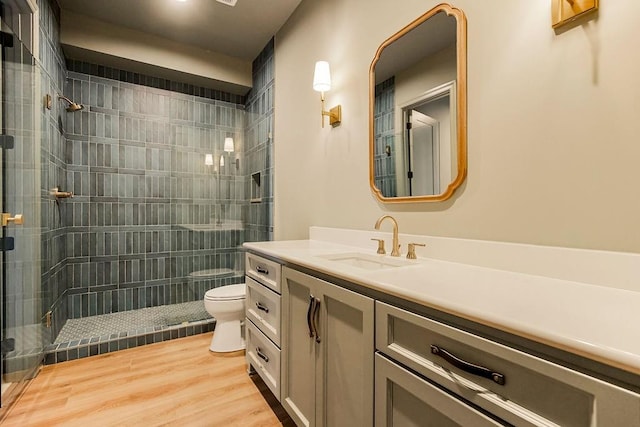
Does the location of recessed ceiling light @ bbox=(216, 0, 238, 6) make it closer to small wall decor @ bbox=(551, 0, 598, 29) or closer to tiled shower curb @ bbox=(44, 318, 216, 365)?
→ small wall decor @ bbox=(551, 0, 598, 29)

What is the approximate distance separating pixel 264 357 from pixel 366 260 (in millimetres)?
800

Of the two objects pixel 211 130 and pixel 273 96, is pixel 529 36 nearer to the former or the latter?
pixel 273 96

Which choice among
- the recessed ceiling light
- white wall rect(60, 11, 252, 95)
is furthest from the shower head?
the recessed ceiling light

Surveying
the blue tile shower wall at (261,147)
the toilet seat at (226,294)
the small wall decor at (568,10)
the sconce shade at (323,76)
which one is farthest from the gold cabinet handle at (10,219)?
the small wall decor at (568,10)

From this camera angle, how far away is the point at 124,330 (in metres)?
2.50

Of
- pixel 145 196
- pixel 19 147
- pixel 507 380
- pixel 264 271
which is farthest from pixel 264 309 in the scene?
pixel 145 196

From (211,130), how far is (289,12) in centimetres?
150

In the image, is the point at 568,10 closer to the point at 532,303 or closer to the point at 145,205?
the point at 532,303

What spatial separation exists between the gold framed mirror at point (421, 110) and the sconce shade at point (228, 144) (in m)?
2.21

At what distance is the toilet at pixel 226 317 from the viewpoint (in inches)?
90.6

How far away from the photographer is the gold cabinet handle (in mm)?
1657

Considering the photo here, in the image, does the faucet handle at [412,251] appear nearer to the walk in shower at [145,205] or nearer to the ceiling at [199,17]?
the walk in shower at [145,205]

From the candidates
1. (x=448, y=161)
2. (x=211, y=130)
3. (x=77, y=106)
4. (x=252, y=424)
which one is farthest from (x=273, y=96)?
(x=252, y=424)

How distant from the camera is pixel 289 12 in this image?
2541 millimetres
